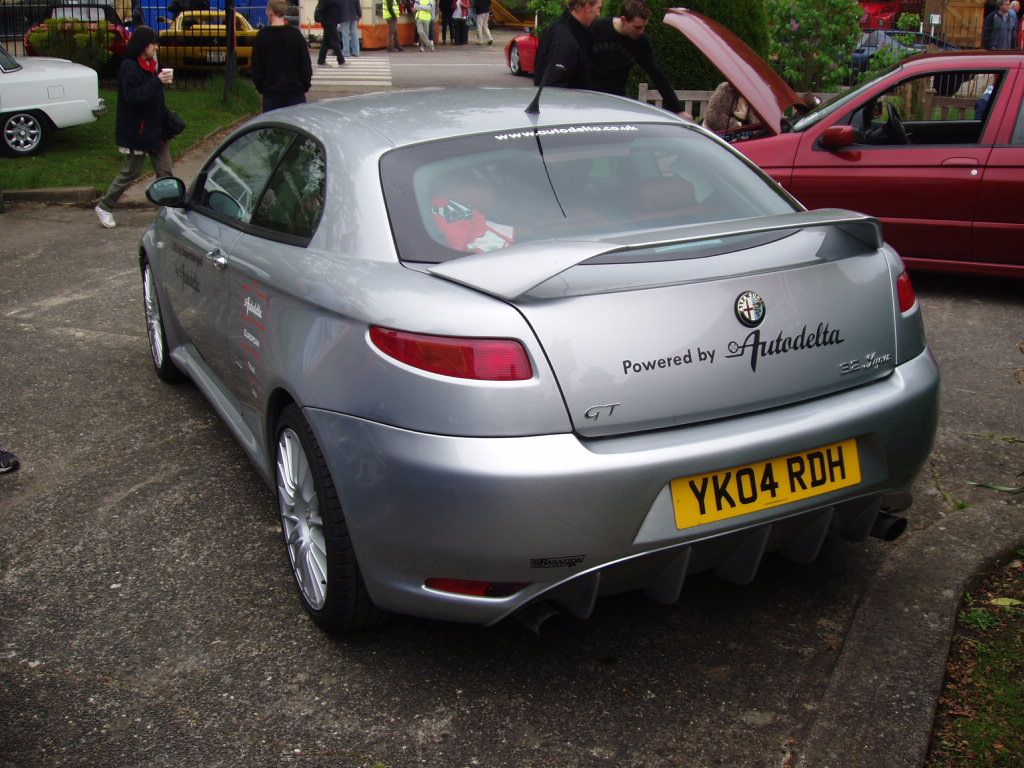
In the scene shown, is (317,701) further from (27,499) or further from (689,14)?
(689,14)

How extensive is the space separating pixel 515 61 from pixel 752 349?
2244cm

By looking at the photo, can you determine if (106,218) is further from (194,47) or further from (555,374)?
(194,47)

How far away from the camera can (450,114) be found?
12.5 ft

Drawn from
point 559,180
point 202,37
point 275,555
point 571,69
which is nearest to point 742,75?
point 571,69

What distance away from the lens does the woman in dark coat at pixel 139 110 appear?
9625mm

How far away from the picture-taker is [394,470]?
2.87 metres

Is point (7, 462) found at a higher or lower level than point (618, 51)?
lower

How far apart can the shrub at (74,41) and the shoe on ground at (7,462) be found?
14.8 meters

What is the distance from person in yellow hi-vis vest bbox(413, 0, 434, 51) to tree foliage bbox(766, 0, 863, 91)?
17.2 meters

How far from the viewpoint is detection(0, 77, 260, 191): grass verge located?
468 inches

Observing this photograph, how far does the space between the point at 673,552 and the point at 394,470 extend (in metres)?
0.74

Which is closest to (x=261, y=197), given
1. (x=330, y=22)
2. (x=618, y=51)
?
(x=618, y=51)

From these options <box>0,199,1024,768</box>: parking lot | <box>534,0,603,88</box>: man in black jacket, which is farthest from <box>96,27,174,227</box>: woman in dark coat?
<box>0,199,1024,768</box>: parking lot

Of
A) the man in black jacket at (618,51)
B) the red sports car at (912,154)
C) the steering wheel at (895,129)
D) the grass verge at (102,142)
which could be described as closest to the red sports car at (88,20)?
the grass verge at (102,142)
